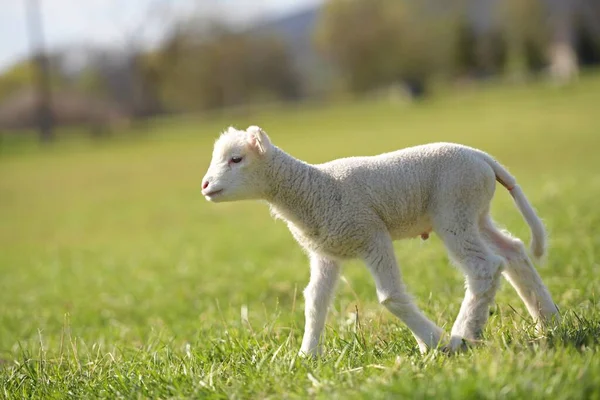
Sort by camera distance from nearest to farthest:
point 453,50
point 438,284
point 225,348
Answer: point 225,348 → point 438,284 → point 453,50

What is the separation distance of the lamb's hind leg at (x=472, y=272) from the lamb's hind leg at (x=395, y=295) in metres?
0.14

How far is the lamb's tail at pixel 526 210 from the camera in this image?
4273 millimetres

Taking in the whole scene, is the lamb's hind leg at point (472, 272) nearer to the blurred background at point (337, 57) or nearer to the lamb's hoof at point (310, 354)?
the lamb's hoof at point (310, 354)

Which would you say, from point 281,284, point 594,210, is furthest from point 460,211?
point 594,210

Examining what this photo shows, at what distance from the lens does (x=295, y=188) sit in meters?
4.27

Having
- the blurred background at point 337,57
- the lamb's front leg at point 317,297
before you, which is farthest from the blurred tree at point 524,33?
the lamb's front leg at point 317,297

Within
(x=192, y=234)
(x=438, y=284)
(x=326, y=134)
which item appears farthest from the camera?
(x=326, y=134)

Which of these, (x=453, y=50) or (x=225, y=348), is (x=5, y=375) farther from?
(x=453, y=50)

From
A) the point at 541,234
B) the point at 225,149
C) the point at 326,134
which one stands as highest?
the point at 225,149

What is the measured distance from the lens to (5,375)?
433 centimetres

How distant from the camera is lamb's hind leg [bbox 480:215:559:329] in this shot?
14.1ft

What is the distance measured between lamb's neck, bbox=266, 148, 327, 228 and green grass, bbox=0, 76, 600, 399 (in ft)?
2.23

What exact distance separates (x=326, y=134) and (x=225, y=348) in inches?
1150

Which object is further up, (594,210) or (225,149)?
(225,149)
